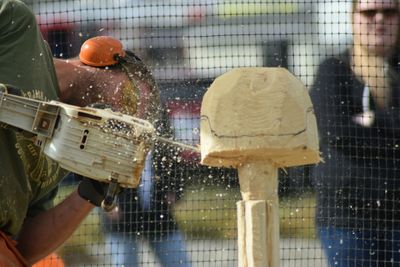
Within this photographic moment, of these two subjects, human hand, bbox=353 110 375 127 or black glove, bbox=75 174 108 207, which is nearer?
black glove, bbox=75 174 108 207

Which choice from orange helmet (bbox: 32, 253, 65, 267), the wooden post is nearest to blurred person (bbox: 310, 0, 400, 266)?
orange helmet (bbox: 32, 253, 65, 267)

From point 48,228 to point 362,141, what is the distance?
1.62m

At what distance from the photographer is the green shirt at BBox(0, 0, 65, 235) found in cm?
274

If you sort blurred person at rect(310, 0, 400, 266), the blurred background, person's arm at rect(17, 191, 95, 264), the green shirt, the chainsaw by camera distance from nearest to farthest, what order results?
the chainsaw < the green shirt < person's arm at rect(17, 191, 95, 264) < blurred person at rect(310, 0, 400, 266) < the blurred background

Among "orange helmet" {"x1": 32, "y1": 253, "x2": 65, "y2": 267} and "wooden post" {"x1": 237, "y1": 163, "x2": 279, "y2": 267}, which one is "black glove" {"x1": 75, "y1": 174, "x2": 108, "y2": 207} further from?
"orange helmet" {"x1": 32, "y1": 253, "x2": 65, "y2": 267}

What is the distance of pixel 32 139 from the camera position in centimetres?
257

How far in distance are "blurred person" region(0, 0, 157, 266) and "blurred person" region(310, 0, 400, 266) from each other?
126cm

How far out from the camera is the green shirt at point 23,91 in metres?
2.74

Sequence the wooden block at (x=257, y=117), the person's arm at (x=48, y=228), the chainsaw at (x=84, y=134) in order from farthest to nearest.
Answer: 1. the person's arm at (x=48, y=228)
2. the chainsaw at (x=84, y=134)
3. the wooden block at (x=257, y=117)

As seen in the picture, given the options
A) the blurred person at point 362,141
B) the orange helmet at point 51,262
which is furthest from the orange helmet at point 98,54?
the orange helmet at point 51,262

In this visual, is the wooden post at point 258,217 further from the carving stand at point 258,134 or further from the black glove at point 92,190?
the black glove at point 92,190

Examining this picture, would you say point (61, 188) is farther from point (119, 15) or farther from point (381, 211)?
point (381, 211)

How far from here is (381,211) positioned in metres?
4.18

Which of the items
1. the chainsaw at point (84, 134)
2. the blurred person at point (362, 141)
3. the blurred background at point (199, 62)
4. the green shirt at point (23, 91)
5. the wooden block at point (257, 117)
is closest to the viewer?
the wooden block at point (257, 117)
